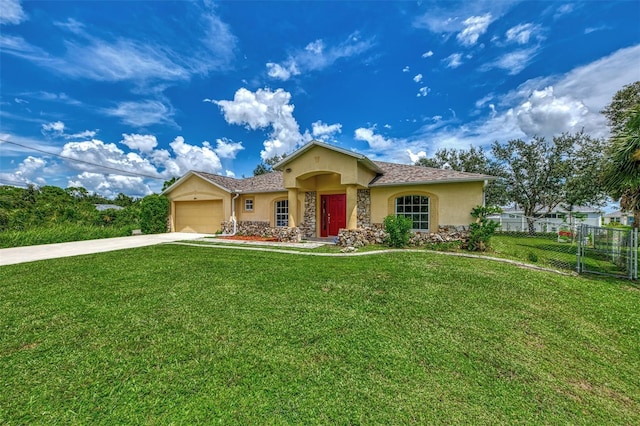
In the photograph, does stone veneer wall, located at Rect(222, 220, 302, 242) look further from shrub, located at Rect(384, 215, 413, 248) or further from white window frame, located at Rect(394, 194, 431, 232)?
white window frame, located at Rect(394, 194, 431, 232)

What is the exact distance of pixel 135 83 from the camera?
1633cm

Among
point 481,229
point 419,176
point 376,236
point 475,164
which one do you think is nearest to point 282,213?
point 376,236

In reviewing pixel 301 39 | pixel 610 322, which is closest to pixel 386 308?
pixel 610 322

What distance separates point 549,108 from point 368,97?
16.0 metres

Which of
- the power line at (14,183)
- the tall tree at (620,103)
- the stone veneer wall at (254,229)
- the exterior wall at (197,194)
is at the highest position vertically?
the tall tree at (620,103)

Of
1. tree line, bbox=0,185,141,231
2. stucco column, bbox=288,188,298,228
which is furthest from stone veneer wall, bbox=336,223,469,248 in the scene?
tree line, bbox=0,185,141,231

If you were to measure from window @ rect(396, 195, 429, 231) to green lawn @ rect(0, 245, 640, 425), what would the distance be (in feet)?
20.2

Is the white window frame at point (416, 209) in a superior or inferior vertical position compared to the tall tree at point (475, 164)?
inferior

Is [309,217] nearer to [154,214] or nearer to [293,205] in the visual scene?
[293,205]

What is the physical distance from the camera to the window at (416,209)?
12.4m

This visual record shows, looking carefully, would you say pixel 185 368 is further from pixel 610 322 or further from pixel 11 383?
pixel 610 322

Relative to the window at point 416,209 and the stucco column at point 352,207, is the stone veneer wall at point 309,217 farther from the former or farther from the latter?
the window at point 416,209

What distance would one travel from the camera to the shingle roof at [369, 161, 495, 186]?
1100 centimetres

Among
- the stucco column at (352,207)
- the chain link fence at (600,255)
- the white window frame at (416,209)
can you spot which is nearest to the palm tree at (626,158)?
the chain link fence at (600,255)
